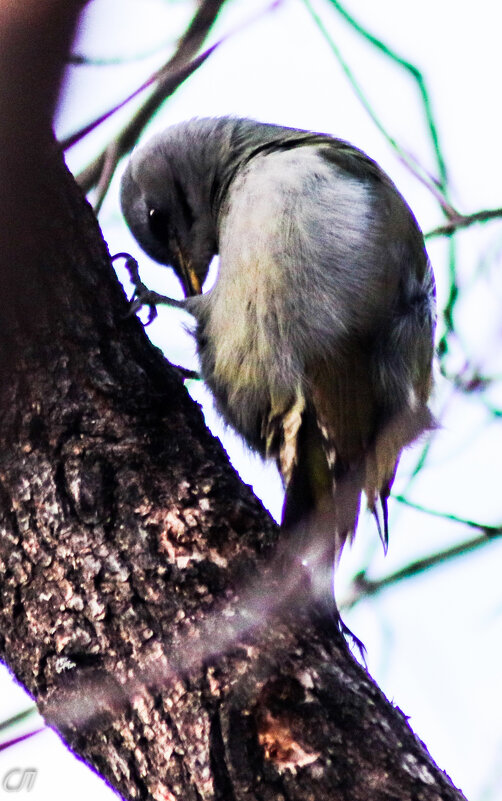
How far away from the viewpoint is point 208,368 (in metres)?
3.09

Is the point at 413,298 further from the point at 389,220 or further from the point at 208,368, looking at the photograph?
the point at 208,368

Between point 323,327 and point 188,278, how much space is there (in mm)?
1015

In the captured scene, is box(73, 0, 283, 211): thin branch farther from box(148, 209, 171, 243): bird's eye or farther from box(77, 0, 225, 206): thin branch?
box(148, 209, 171, 243): bird's eye

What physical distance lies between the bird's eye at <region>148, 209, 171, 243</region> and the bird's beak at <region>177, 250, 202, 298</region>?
0.15 meters

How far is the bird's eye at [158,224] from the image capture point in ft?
12.5


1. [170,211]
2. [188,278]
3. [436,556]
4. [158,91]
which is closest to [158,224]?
[170,211]

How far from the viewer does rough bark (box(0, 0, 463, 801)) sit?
1812mm

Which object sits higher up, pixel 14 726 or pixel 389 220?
pixel 389 220

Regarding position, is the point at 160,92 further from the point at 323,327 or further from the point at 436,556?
the point at 436,556

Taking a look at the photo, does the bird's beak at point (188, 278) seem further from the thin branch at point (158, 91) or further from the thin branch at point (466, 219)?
the thin branch at point (466, 219)

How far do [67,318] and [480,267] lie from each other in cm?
172

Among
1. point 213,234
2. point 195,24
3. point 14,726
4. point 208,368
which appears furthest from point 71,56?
point 213,234

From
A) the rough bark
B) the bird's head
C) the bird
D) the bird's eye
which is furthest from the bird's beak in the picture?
the rough bark

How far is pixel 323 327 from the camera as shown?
9.34 ft
